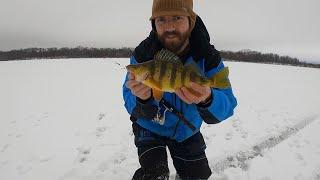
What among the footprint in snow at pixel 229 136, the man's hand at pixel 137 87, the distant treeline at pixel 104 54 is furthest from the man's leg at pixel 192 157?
the distant treeline at pixel 104 54

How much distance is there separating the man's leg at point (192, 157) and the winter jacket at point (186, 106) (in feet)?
0.45

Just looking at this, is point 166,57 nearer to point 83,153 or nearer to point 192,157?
point 192,157

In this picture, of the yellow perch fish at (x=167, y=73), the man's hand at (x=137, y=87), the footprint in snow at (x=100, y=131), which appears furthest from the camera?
the footprint in snow at (x=100, y=131)

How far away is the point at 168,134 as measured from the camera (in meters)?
4.07

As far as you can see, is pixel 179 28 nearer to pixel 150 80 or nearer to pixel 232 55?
pixel 150 80

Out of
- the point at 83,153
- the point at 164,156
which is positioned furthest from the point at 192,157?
the point at 83,153

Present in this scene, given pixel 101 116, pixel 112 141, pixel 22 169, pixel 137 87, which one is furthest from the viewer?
pixel 101 116

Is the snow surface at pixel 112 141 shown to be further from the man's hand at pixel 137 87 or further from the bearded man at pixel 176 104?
the bearded man at pixel 176 104

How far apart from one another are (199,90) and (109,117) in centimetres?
708

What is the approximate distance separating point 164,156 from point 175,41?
146 centimetres

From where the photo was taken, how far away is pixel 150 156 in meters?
4.02

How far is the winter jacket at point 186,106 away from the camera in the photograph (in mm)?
3588

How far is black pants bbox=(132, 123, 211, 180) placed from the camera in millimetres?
4004

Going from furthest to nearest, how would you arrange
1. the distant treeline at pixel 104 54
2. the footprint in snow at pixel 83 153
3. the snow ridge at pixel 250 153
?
the distant treeline at pixel 104 54
the footprint in snow at pixel 83 153
the snow ridge at pixel 250 153
